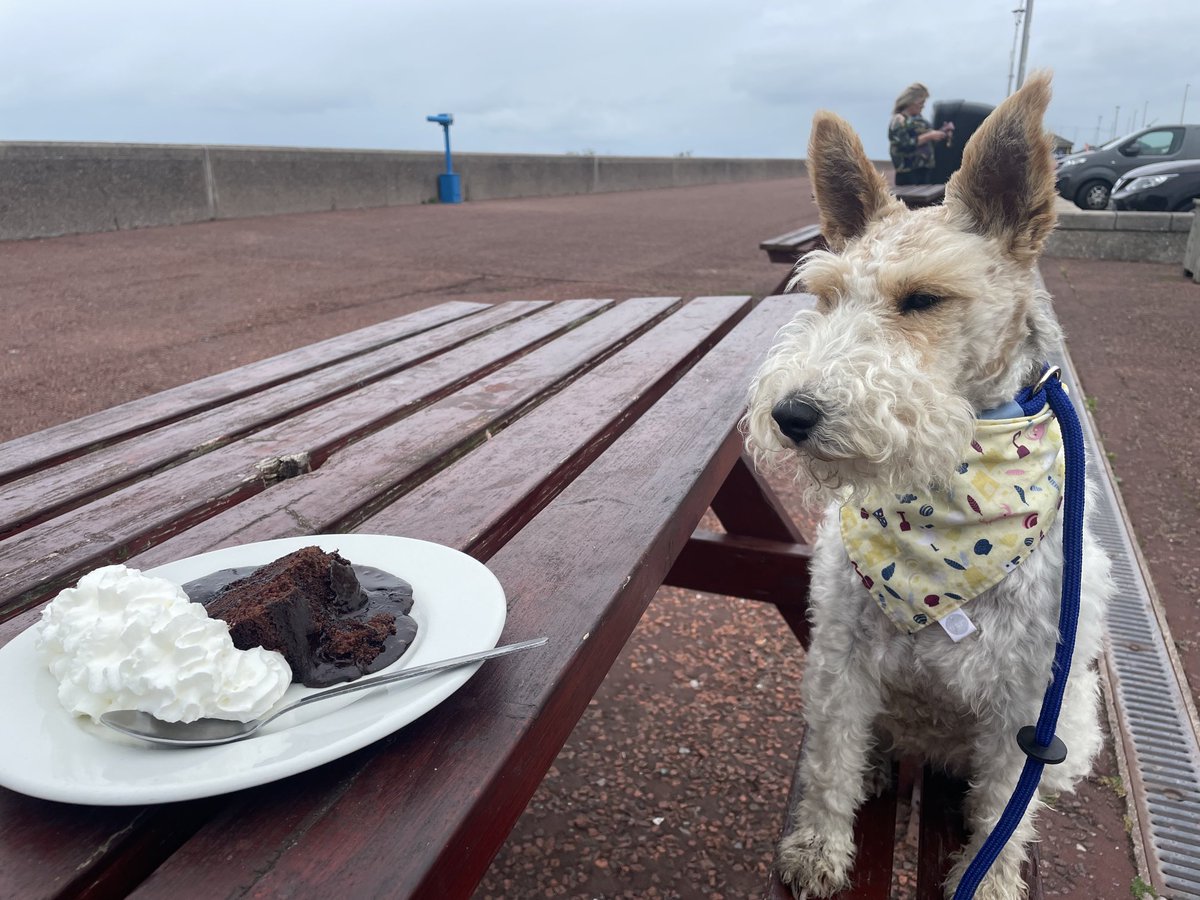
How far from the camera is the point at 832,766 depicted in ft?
6.43

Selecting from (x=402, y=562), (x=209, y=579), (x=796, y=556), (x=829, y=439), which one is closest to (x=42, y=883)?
(x=209, y=579)

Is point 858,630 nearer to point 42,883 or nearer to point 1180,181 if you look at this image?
point 42,883

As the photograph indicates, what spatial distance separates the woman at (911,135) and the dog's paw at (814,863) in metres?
11.5

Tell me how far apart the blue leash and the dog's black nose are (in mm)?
525

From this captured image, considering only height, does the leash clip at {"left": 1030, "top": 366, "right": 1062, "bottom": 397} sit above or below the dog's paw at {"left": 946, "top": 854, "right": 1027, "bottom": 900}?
above

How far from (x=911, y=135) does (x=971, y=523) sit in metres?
11.4

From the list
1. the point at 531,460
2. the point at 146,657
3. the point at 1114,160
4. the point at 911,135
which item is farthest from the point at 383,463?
the point at 1114,160

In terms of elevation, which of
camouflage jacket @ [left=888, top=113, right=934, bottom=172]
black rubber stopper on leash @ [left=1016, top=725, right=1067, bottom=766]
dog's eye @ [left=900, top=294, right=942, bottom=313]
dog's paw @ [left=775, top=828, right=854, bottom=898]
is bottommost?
dog's paw @ [left=775, top=828, right=854, bottom=898]

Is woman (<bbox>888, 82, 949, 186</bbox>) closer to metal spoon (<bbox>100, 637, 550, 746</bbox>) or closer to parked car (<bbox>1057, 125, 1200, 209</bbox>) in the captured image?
parked car (<bbox>1057, 125, 1200, 209</bbox>)

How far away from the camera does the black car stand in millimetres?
15008

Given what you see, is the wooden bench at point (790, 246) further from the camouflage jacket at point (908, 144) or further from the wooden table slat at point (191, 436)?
the camouflage jacket at point (908, 144)

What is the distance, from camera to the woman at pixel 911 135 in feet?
38.4

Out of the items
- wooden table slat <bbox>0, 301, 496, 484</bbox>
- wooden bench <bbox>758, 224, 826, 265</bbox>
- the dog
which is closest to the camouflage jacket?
wooden bench <bbox>758, 224, 826, 265</bbox>

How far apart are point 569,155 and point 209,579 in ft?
81.5
